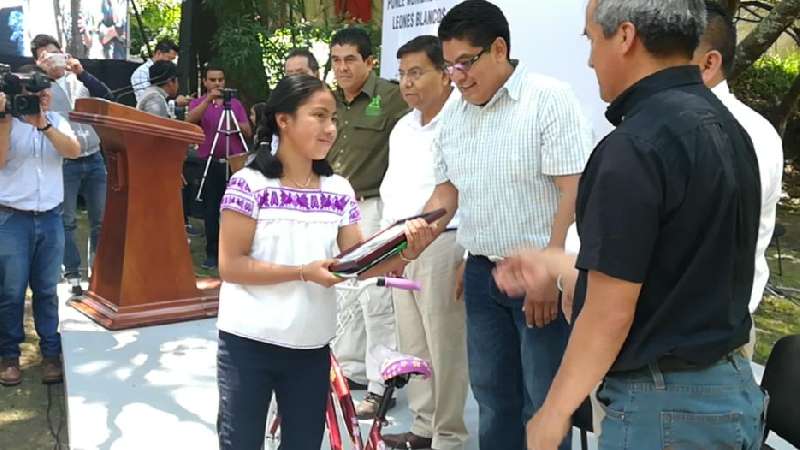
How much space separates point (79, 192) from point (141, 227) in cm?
151

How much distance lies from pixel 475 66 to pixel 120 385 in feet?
9.01

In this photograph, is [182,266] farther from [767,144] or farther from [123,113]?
[767,144]

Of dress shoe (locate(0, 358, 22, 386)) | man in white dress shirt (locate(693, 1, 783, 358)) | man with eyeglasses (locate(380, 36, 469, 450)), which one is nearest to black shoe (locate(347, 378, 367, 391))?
man with eyeglasses (locate(380, 36, 469, 450))

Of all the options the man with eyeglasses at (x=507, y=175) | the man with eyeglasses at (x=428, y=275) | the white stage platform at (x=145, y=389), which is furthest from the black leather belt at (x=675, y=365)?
the white stage platform at (x=145, y=389)

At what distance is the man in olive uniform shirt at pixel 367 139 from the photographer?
407 centimetres

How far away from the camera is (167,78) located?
7.55 metres

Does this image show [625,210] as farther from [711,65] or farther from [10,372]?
[10,372]

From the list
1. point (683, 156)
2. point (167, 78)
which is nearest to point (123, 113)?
point (167, 78)

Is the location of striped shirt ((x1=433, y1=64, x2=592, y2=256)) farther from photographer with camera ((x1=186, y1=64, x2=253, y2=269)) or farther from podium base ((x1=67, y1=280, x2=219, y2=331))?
photographer with camera ((x1=186, y1=64, x2=253, y2=269))

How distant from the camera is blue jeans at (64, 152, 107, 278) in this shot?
241 inches

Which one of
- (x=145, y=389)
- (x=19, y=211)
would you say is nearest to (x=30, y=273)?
(x=19, y=211)

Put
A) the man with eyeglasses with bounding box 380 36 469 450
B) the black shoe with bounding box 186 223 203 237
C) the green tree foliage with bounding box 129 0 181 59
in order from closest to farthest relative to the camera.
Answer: the man with eyeglasses with bounding box 380 36 469 450 → the black shoe with bounding box 186 223 203 237 → the green tree foliage with bounding box 129 0 181 59

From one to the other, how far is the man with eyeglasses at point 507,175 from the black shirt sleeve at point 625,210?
3.26 ft

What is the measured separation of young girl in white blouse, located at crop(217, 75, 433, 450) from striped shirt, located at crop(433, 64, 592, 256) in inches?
14.0
